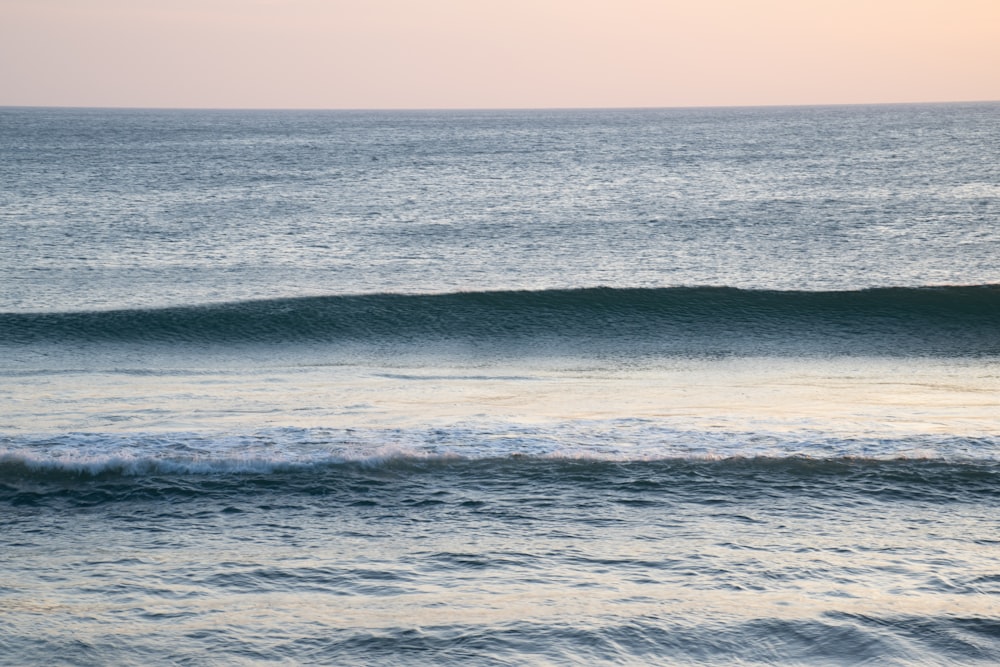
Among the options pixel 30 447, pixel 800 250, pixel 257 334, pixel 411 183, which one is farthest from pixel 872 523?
pixel 411 183

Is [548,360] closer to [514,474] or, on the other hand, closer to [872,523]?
[514,474]

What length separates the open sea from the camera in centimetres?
587

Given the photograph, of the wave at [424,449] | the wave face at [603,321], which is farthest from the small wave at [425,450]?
the wave face at [603,321]

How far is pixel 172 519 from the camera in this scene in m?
7.82

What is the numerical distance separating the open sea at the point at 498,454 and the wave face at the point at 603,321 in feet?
0.29

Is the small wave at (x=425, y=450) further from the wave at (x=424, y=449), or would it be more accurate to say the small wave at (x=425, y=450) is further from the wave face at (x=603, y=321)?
the wave face at (x=603, y=321)

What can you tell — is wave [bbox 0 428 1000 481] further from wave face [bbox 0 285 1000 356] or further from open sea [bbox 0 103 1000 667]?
wave face [bbox 0 285 1000 356]

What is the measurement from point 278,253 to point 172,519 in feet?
70.8

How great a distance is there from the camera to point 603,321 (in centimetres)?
1903

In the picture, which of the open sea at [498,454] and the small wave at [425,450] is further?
the small wave at [425,450]

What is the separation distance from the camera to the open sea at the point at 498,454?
5.87 metres

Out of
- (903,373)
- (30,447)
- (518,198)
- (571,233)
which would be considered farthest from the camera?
(518,198)

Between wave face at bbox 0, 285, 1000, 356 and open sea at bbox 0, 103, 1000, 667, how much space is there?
3.4 inches

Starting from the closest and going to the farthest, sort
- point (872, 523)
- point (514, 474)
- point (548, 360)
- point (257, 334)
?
point (872, 523) < point (514, 474) < point (548, 360) < point (257, 334)
